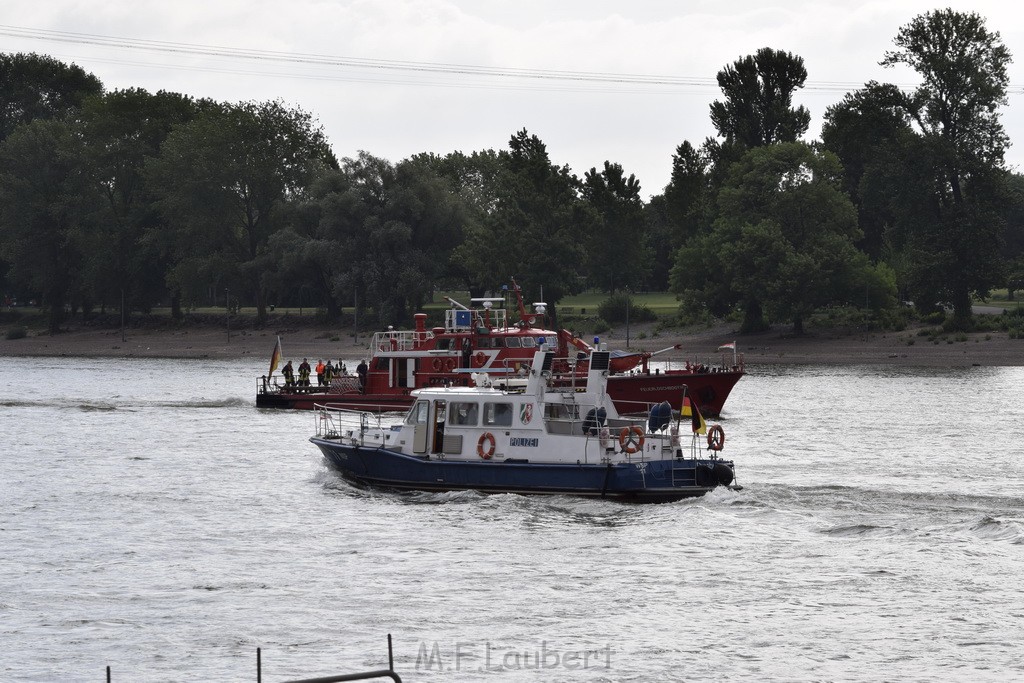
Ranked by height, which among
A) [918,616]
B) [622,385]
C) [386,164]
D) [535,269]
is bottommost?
[918,616]

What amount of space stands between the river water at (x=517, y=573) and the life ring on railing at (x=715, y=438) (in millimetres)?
1644

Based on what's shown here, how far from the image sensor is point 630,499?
40188 mm

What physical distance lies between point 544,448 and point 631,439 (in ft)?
8.56

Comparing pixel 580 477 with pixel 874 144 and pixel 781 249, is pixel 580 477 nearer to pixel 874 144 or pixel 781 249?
pixel 781 249

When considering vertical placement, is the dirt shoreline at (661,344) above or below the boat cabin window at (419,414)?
above

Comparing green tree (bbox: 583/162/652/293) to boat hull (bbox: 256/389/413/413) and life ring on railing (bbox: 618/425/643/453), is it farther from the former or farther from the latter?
life ring on railing (bbox: 618/425/643/453)

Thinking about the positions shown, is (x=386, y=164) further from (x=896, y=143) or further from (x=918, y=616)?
(x=918, y=616)

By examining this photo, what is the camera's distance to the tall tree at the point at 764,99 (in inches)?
4926

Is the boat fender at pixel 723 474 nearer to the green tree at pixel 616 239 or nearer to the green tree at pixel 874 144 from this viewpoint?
the green tree at pixel 874 144

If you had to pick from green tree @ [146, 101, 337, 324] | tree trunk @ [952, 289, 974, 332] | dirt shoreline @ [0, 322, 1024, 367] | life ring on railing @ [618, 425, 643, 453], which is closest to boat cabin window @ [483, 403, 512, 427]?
life ring on railing @ [618, 425, 643, 453]

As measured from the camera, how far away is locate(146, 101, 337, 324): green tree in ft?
435

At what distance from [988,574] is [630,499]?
10925 millimetres

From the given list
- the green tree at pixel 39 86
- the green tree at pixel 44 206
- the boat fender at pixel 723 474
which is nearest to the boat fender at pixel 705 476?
the boat fender at pixel 723 474

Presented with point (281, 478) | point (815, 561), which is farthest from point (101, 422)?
point (815, 561)
